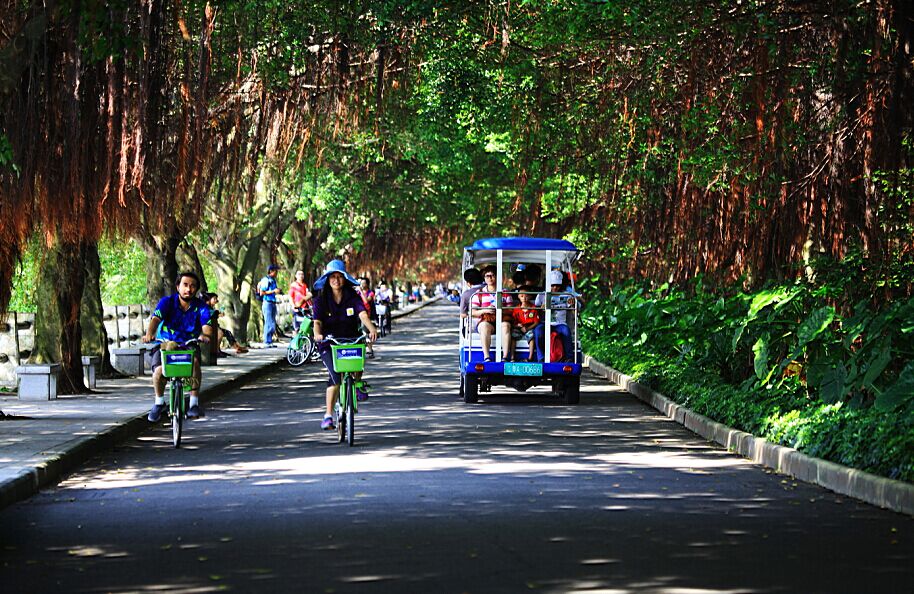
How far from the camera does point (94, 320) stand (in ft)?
87.2

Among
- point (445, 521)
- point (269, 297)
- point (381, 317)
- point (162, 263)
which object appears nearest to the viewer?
point (445, 521)

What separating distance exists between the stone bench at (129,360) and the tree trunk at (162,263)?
233 cm

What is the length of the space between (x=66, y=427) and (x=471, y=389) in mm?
7133

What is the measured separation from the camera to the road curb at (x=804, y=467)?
10.9 m

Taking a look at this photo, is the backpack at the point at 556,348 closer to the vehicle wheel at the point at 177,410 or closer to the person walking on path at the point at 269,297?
the vehicle wheel at the point at 177,410

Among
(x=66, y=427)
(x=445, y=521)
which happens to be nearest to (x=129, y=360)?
(x=66, y=427)

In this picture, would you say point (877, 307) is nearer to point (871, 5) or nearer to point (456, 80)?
point (871, 5)

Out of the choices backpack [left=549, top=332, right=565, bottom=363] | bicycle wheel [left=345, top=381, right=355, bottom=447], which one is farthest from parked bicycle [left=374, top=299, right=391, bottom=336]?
bicycle wheel [left=345, top=381, right=355, bottom=447]

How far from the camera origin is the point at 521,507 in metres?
11.0

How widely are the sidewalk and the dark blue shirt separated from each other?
249 centimetres

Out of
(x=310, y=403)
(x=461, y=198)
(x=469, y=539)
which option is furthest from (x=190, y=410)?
(x=461, y=198)

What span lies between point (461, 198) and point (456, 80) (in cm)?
2529

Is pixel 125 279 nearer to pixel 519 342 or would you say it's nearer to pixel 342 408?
pixel 519 342

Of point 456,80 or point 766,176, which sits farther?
point 456,80
